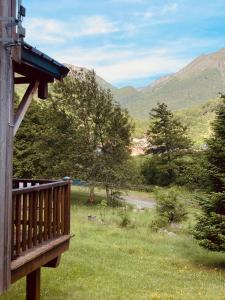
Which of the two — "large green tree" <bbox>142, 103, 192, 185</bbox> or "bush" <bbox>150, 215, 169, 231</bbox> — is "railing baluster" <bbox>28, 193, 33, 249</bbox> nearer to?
"bush" <bbox>150, 215, 169, 231</bbox>

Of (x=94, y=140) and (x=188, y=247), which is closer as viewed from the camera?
(x=188, y=247)

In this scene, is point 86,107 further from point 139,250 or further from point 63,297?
point 63,297

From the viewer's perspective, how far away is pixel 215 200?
18.2 m

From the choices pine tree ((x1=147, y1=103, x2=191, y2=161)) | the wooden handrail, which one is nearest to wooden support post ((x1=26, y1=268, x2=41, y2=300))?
the wooden handrail

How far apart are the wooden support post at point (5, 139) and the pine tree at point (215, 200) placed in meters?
11.3

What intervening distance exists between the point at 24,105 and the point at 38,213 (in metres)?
2.45

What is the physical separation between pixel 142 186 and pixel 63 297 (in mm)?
38015

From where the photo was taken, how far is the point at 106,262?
715 inches

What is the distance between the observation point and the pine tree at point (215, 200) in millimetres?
17656

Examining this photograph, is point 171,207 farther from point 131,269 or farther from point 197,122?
point 197,122

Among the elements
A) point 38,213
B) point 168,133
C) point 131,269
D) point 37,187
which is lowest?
point 131,269

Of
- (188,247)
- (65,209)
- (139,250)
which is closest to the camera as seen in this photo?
(65,209)

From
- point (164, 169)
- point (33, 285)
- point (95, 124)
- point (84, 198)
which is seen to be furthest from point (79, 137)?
point (33, 285)

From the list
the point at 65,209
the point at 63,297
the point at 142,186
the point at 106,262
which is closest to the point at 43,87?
the point at 65,209
